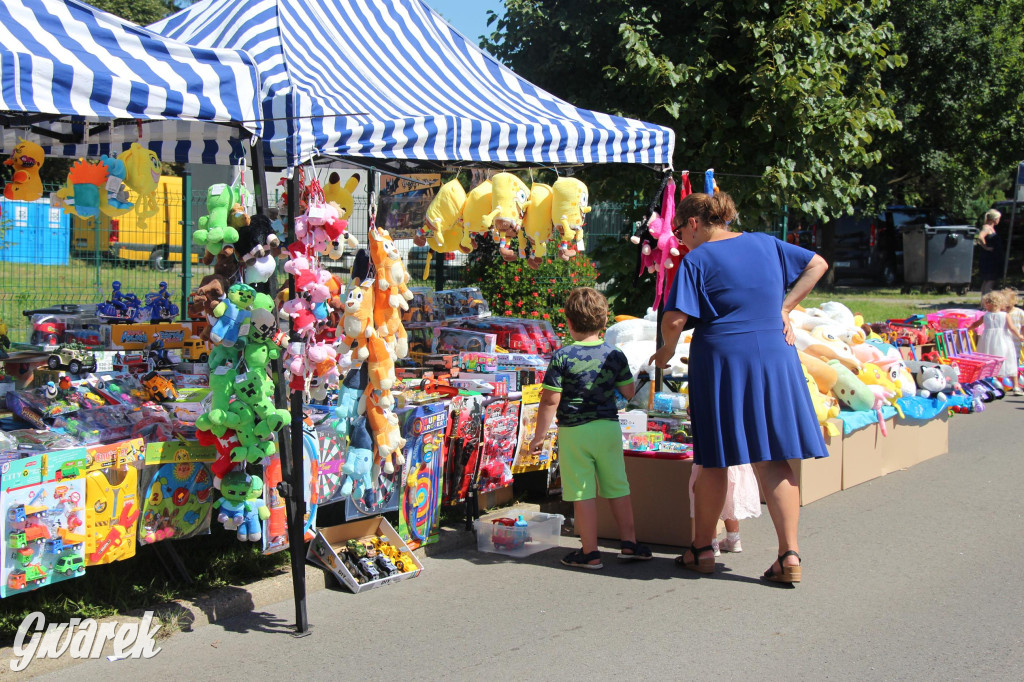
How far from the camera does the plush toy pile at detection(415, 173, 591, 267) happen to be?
22.1ft

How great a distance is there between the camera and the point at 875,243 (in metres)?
24.8

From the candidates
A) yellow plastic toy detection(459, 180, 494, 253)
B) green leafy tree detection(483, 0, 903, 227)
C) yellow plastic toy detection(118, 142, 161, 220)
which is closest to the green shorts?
yellow plastic toy detection(459, 180, 494, 253)

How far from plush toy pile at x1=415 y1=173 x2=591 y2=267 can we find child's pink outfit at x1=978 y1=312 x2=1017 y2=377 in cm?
701

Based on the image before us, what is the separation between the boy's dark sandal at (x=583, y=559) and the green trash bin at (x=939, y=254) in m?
18.8

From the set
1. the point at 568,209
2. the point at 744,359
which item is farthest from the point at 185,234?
the point at 744,359

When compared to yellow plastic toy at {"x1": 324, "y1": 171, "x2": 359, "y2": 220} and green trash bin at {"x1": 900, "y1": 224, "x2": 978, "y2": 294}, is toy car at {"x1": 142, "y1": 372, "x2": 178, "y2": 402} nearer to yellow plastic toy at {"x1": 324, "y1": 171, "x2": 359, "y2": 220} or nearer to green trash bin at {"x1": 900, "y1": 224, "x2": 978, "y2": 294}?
yellow plastic toy at {"x1": 324, "y1": 171, "x2": 359, "y2": 220}

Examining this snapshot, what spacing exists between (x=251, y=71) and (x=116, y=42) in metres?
0.55

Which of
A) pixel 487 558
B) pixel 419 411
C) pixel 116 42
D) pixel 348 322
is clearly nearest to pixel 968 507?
pixel 487 558

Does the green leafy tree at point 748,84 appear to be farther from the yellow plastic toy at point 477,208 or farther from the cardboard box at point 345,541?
the cardboard box at point 345,541

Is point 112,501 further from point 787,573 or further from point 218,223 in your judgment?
point 787,573

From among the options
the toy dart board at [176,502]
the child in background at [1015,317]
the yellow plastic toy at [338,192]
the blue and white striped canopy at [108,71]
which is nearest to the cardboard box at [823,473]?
the yellow plastic toy at [338,192]

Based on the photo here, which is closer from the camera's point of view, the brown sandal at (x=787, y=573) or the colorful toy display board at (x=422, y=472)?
the brown sandal at (x=787, y=573)

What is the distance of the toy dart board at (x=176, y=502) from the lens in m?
4.30

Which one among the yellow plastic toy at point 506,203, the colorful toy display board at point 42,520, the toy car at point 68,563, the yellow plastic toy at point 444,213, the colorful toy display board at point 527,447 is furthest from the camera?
the yellow plastic toy at point 444,213
